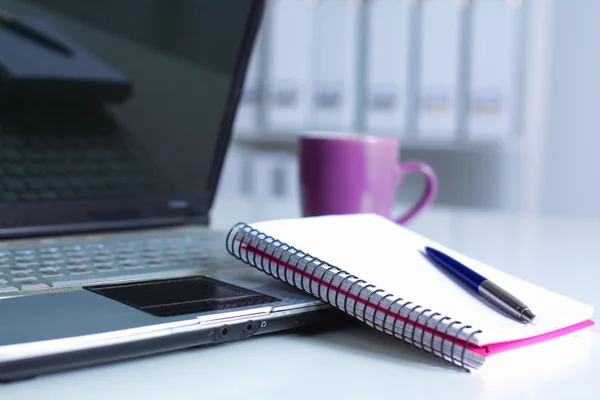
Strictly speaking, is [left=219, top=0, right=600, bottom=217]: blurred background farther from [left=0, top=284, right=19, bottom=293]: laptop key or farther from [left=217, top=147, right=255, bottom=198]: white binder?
[left=0, top=284, right=19, bottom=293]: laptop key

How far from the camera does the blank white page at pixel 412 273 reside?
1.55 ft

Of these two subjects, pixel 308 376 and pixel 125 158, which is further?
pixel 125 158

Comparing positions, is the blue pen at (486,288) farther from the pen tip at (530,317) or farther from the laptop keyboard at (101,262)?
the laptop keyboard at (101,262)

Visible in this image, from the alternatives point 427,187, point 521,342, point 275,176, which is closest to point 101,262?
point 521,342

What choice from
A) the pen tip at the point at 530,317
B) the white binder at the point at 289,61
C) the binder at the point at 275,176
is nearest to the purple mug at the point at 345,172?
the pen tip at the point at 530,317

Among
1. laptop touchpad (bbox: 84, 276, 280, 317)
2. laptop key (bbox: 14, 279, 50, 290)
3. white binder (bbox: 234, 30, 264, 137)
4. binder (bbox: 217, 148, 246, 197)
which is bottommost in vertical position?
binder (bbox: 217, 148, 246, 197)

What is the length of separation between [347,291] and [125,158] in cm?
39

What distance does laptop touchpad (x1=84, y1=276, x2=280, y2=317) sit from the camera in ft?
1.50

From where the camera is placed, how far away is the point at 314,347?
0.48 m

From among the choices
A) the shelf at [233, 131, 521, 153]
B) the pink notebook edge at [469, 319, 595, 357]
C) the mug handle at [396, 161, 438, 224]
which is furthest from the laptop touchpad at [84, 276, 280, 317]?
the shelf at [233, 131, 521, 153]

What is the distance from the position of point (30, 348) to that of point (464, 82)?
4.96 feet

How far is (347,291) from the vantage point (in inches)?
19.0

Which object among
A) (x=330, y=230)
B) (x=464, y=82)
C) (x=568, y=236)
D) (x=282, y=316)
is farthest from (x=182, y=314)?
(x=464, y=82)

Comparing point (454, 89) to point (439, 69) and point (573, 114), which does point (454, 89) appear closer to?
point (439, 69)
